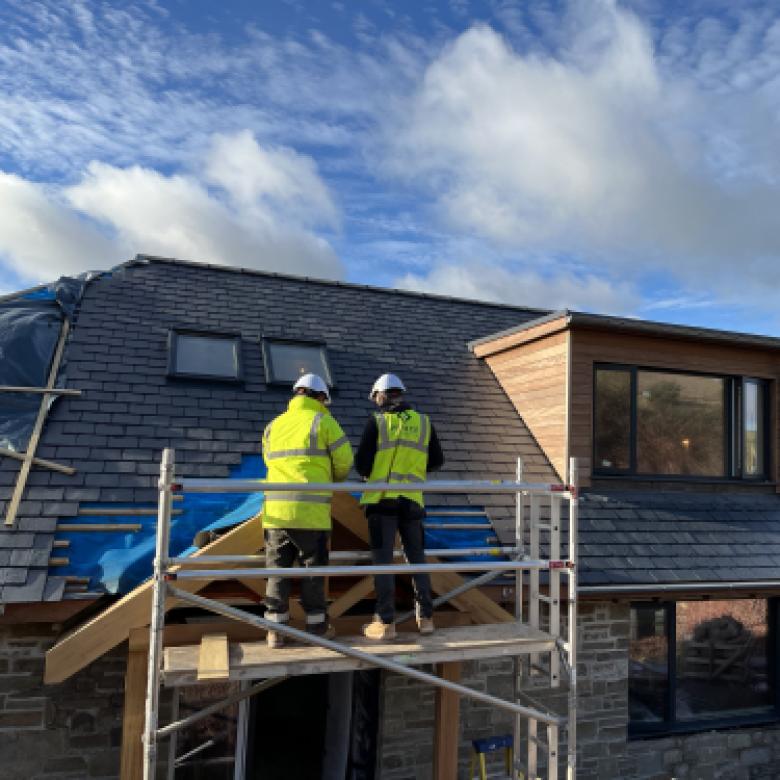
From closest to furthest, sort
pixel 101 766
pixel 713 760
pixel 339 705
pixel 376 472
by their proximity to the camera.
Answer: pixel 376 472, pixel 101 766, pixel 339 705, pixel 713 760

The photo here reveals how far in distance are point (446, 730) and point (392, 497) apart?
80.6 inches

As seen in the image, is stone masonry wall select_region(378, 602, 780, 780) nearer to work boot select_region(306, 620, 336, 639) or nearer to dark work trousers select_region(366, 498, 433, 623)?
dark work trousers select_region(366, 498, 433, 623)

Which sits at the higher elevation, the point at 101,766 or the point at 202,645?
the point at 202,645

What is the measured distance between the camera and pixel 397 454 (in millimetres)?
5168

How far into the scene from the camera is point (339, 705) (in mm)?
7074

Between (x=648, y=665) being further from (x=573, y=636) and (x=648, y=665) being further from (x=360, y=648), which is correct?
(x=360, y=648)

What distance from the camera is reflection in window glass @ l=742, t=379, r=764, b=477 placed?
31.1 feet

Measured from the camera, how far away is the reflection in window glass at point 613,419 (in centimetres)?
870

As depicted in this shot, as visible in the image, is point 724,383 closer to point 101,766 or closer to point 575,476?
point 575,476

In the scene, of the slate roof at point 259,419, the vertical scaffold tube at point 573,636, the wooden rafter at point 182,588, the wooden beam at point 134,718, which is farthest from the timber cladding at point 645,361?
the wooden beam at point 134,718

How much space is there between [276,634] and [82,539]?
2.29 m

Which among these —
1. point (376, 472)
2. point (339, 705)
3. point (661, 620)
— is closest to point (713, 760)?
point (661, 620)

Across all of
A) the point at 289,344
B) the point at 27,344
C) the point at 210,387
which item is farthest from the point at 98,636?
the point at 289,344

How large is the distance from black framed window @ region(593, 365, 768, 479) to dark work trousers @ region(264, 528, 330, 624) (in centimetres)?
482
